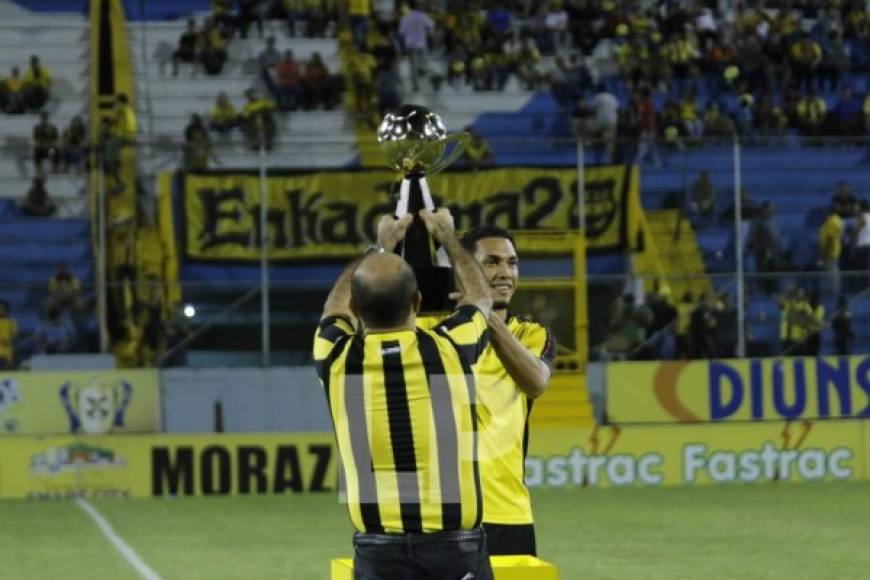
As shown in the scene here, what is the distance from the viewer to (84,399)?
21.3 metres

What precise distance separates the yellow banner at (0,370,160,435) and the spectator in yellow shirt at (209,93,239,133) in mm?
6936

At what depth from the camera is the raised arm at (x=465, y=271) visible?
5.98 meters

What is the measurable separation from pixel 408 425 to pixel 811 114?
946 inches

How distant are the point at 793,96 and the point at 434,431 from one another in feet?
80.3

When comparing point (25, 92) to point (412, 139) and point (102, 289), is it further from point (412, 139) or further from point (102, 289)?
point (412, 139)

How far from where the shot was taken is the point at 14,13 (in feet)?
99.8

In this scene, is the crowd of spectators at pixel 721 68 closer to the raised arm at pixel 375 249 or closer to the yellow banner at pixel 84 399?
the yellow banner at pixel 84 399

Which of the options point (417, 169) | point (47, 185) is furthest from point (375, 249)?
point (47, 185)

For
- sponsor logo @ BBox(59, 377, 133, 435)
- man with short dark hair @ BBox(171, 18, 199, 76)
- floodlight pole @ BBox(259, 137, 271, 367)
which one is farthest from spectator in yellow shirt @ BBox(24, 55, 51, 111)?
sponsor logo @ BBox(59, 377, 133, 435)

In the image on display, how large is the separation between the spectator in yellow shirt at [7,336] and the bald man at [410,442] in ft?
52.7

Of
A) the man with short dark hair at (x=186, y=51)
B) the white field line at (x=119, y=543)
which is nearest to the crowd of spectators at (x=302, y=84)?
the man with short dark hair at (x=186, y=51)

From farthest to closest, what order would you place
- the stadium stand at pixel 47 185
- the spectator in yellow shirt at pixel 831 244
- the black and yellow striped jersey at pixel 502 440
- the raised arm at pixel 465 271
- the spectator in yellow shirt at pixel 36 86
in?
the spectator in yellow shirt at pixel 36 86
the spectator in yellow shirt at pixel 831 244
the stadium stand at pixel 47 185
the black and yellow striped jersey at pixel 502 440
the raised arm at pixel 465 271

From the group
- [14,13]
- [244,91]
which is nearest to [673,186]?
[244,91]

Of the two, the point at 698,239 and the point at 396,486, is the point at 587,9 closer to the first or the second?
the point at 698,239
